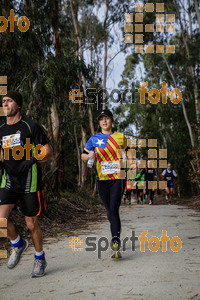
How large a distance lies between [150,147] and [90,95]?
17.0 m

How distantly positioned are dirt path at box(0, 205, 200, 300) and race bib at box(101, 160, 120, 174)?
103cm

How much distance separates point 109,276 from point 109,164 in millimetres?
1487

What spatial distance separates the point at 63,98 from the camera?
11430mm

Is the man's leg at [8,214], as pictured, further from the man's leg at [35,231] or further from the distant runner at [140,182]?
the distant runner at [140,182]

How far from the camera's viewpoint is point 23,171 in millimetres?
4004

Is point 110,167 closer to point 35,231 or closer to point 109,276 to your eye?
point 35,231

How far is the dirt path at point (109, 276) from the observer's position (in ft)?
10.9

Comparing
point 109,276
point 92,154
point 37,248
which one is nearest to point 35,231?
point 37,248

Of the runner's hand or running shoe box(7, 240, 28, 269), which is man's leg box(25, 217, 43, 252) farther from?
the runner's hand

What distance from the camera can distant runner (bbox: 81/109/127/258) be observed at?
4.98 metres

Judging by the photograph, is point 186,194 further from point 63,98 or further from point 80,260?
point 80,260

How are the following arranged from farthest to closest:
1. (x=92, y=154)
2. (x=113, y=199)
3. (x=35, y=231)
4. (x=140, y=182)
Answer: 1. (x=140, y=182)
2. (x=113, y=199)
3. (x=92, y=154)
4. (x=35, y=231)

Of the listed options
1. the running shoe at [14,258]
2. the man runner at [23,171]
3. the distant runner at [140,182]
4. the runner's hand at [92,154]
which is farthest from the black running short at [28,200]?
the distant runner at [140,182]

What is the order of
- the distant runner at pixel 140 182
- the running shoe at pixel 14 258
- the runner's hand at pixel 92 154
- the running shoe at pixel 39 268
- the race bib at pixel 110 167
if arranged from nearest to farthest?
the running shoe at pixel 39 268 < the running shoe at pixel 14 258 < the runner's hand at pixel 92 154 < the race bib at pixel 110 167 < the distant runner at pixel 140 182
